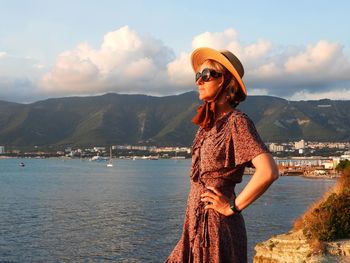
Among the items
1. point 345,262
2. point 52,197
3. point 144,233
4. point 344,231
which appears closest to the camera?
point 345,262

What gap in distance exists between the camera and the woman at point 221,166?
2.64m

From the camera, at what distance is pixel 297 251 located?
14516 mm

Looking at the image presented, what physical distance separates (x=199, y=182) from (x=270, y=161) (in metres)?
0.49

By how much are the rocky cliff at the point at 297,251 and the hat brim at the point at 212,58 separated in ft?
37.5

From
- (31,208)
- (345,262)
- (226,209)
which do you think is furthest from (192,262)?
(31,208)

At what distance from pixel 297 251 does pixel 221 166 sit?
12587 mm

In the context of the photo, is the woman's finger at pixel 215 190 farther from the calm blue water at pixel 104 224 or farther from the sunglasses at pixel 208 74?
the calm blue water at pixel 104 224

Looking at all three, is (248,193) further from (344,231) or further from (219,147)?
(344,231)

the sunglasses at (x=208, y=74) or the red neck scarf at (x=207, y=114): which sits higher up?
the sunglasses at (x=208, y=74)

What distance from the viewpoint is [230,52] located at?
294 cm

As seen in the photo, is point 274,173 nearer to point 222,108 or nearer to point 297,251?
point 222,108

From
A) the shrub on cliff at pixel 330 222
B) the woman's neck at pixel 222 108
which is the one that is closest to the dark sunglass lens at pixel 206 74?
the woman's neck at pixel 222 108

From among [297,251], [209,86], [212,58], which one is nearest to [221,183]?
[209,86]

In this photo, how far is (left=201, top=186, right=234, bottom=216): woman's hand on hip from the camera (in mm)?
2684
